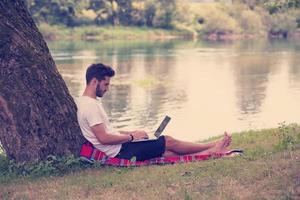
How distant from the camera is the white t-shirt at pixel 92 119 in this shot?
671 centimetres

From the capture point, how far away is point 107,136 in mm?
6715

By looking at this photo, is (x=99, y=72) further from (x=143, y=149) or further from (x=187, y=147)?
(x=187, y=147)

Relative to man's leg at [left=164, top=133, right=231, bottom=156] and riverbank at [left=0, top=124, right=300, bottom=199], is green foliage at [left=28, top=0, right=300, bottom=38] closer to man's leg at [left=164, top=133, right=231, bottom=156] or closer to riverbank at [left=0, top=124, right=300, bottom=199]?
man's leg at [left=164, top=133, right=231, bottom=156]

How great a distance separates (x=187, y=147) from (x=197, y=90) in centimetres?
2065

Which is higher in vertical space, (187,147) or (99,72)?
(99,72)

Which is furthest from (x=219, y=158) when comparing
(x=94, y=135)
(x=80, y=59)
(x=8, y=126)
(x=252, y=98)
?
(x=80, y=59)

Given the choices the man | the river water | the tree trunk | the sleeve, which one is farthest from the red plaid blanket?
the river water

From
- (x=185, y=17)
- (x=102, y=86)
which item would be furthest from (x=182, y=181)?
(x=185, y=17)

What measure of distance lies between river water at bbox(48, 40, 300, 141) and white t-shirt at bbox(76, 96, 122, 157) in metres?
8.84

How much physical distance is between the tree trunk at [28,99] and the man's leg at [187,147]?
3.98ft

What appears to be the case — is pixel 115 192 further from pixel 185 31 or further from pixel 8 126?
pixel 185 31

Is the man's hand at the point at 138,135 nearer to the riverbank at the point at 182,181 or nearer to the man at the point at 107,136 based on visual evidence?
the man at the point at 107,136

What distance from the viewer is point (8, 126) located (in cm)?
700

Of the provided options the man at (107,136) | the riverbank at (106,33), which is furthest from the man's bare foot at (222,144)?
the riverbank at (106,33)
